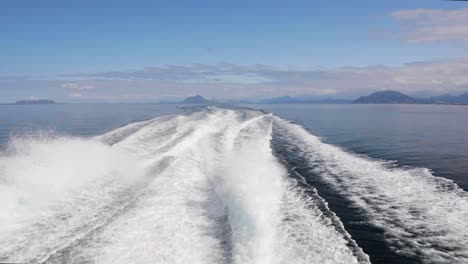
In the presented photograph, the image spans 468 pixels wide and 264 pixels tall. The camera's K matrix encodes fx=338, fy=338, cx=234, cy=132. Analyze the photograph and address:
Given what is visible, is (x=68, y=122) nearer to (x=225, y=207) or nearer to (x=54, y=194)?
(x=54, y=194)

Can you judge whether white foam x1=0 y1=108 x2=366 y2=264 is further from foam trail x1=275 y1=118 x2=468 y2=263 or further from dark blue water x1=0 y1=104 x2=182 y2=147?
dark blue water x1=0 y1=104 x2=182 y2=147

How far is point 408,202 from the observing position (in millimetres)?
11148

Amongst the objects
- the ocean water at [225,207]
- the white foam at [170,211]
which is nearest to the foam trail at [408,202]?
the ocean water at [225,207]

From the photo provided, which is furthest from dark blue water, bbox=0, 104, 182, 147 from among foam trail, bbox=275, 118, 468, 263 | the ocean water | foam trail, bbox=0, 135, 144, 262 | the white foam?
foam trail, bbox=275, 118, 468, 263

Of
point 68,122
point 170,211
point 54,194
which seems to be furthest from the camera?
point 68,122

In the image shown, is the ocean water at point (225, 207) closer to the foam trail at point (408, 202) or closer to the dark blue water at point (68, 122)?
the foam trail at point (408, 202)

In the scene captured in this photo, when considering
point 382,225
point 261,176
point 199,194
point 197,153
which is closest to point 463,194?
point 382,225

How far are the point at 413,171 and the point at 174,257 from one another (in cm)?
1236

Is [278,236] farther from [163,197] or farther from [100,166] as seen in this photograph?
[100,166]

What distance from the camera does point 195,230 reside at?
905 cm

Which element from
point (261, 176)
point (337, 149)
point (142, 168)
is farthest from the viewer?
point (337, 149)

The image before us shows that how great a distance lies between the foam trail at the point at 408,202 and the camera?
8.14 m

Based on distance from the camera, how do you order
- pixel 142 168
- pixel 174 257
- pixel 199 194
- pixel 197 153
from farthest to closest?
pixel 197 153, pixel 142 168, pixel 199 194, pixel 174 257

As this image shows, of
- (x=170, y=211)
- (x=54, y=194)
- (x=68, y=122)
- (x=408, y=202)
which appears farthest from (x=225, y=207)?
(x=68, y=122)
